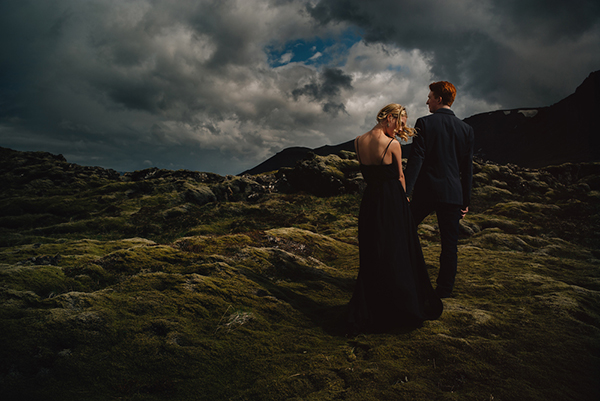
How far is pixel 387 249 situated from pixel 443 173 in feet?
8.00

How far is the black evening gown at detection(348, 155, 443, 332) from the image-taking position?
4826mm

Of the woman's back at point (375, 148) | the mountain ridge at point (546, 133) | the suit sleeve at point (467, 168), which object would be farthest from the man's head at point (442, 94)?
the mountain ridge at point (546, 133)

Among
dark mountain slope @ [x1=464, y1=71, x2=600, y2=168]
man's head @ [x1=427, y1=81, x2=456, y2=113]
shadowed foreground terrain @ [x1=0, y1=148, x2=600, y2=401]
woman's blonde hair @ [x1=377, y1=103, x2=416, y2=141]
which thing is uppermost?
dark mountain slope @ [x1=464, y1=71, x2=600, y2=168]

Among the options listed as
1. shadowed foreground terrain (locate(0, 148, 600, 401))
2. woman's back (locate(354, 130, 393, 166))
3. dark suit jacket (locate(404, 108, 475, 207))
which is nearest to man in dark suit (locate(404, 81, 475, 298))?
dark suit jacket (locate(404, 108, 475, 207))

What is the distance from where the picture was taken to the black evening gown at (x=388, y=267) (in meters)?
4.83

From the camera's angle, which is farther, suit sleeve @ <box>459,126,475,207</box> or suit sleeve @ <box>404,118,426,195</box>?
suit sleeve @ <box>459,126,475,207</box>

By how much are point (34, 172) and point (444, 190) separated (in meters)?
88.2

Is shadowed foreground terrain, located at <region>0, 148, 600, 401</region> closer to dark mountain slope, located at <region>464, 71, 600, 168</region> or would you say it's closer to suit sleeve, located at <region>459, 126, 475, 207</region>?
suit sleeve, located at <region>459, 126, 475, 207</region>

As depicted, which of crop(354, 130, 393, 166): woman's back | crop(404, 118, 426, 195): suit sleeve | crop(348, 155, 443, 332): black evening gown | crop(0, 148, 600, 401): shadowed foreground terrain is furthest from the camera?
crop(404, 118, 426, 195): suit sleeve

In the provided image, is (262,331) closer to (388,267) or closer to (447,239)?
(388,267)

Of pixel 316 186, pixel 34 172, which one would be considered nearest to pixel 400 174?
pixel 316 186

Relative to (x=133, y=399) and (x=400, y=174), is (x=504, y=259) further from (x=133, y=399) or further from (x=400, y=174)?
(x=133, y=399)

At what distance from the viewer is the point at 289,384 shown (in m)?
3.14

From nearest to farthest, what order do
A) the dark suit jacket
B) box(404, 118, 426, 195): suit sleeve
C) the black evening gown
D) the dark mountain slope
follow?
the black evening gown → box(404, 118, 426, 195): suit sleeve → the dark suit jacket → the dark mountain slope
